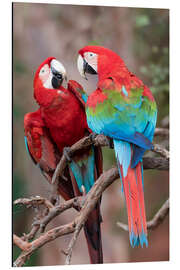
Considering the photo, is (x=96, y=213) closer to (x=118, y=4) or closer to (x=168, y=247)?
(x=168, y=247)

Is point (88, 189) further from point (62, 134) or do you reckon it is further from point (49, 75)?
point (49, 75)

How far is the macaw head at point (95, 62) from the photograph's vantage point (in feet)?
7.88

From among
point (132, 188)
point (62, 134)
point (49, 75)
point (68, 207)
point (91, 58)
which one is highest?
point (91, 58)

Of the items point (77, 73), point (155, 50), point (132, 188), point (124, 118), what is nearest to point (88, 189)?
point (132, 188)

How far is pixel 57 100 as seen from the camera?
2363 millimetres

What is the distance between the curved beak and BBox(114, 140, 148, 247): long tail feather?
1.48 ft

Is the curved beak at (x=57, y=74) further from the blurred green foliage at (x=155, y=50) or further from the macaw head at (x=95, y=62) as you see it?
the blurred green foliage at (x=155, y=50)

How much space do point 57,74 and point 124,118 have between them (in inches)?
17.3

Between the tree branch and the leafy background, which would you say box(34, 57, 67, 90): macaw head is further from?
the tree branch

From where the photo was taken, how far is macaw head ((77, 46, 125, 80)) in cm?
240

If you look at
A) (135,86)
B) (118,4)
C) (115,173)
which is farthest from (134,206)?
(118,4)

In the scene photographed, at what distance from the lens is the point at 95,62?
2400mm
